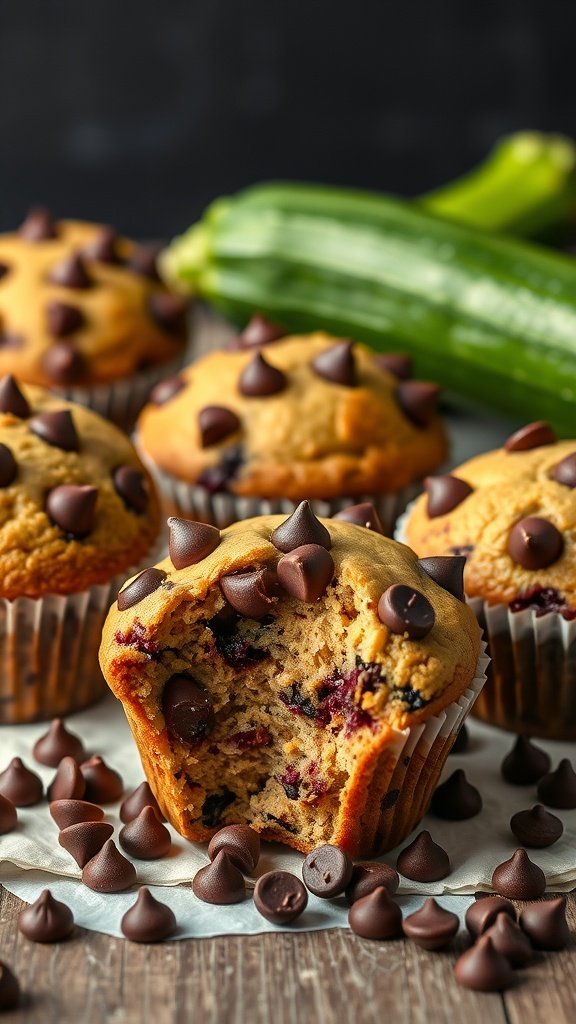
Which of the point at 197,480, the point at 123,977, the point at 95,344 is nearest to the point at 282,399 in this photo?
the point at 197,480

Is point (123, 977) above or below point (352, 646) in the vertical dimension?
below

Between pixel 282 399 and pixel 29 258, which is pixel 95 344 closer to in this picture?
pixel 29 258

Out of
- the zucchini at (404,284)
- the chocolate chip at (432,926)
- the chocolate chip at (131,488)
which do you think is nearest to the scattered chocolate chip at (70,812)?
the chocolate chip at (432,926)

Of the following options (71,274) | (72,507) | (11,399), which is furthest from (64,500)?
(71,274)

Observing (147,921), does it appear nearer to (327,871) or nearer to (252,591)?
(327,871)

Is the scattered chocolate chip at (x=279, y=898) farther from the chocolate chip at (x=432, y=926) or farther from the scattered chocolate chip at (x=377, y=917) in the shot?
the chocolate chip at (x=432, y=926)

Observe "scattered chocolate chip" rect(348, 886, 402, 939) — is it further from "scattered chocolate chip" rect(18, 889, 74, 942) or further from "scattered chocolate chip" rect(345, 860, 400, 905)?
"scattered chocolate chip" rect(18, 889, 74, 942)
